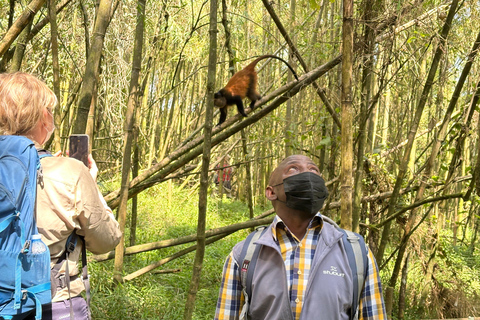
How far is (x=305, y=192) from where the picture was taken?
1438mm

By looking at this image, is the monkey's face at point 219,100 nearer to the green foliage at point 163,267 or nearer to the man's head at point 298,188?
the green foliage at point 163,267

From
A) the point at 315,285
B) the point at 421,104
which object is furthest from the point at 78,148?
the point at 421,104

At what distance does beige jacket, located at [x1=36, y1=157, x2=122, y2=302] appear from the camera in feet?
4.27

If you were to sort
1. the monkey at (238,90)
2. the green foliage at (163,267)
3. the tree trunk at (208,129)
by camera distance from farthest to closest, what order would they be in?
the monkey at (238,90) → the green foliage at (163,267) → the tree trunk at (208,129)

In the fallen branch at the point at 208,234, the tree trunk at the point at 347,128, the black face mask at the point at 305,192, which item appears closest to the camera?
the black face mask at the point at 305,192

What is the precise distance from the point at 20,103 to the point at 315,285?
103 centimetres

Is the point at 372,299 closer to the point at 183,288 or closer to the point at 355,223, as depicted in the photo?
the point at 355,223

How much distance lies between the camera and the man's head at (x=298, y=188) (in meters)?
1.44

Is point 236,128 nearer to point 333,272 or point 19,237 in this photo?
point 333,272

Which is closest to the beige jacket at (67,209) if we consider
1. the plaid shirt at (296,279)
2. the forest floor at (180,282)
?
the plaid shirt at (296,279)

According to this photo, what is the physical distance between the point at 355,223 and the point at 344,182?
1.00m

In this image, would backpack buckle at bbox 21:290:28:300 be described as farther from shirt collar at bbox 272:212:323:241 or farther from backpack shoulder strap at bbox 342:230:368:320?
backpack shoulder strap at bbox 342:230:368:320

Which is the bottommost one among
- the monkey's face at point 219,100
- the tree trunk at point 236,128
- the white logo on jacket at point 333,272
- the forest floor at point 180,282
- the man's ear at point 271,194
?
the forest floor at point 180,282

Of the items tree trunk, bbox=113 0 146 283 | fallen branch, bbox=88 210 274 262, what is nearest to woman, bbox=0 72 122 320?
tree trunk, bbox=113 0 146 283
